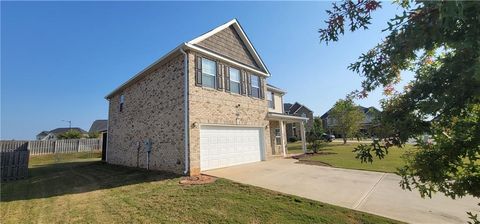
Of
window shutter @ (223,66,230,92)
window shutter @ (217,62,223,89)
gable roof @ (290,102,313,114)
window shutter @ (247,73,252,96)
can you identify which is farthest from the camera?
gable roof @ (290,102,313,114)

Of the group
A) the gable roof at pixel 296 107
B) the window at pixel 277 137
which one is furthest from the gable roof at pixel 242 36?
the gable roof at pixel 296 107

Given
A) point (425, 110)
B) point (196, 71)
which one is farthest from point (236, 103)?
point (425, 110)

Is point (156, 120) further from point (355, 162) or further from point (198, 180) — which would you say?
point (355, 162)

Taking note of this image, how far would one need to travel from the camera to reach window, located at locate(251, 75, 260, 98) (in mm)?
15292

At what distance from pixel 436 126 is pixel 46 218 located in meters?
7.84

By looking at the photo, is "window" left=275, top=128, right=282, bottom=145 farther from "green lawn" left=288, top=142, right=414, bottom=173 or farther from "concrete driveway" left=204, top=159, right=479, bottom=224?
"concrete driveway" left=204, top=159, right=479, bottom=224

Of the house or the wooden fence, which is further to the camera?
the wooden fence

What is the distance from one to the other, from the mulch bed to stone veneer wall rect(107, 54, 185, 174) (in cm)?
106

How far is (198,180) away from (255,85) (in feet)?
26.3

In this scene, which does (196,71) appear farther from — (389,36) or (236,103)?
(389,36)

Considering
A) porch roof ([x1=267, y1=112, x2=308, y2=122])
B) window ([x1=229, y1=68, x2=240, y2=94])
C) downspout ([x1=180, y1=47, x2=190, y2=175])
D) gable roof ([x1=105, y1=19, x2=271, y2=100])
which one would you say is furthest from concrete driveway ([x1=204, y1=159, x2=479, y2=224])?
gable roof ([x1=105, y1=19, x2=271, y2=100])

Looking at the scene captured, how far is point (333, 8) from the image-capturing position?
256 cm

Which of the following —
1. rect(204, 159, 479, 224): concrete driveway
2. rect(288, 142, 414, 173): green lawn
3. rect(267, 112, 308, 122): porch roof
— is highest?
rect(267, 112, 308, 122): porch roof

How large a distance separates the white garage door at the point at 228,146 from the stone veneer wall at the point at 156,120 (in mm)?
1201
